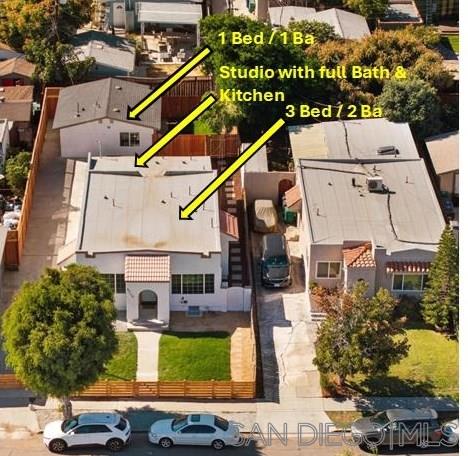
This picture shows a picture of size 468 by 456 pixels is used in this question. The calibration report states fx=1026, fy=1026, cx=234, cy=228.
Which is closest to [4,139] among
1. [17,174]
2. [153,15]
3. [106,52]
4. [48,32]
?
[17,174]

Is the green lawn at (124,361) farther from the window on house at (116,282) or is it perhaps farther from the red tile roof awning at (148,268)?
the red tile roof awning at (148,268)

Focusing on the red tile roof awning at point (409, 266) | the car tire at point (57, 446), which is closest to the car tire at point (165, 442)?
the car tire at point (57, 446)

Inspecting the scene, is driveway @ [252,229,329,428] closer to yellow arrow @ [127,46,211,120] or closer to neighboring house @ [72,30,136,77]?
yellow arrow @ [127,46,211,120]

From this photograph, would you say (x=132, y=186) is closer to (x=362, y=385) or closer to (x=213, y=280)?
(x=213, y=280)

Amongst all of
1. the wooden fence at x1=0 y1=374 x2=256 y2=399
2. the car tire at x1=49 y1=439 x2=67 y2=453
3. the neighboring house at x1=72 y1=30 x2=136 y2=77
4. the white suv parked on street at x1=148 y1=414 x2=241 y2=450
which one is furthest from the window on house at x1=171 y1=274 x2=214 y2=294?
the neighboring house at x1=72 y1=30 x2=136 y2=77

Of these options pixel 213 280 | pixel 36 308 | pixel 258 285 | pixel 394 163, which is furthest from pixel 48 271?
pixel 394 163

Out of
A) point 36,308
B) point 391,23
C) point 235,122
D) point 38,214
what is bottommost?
point 36,308

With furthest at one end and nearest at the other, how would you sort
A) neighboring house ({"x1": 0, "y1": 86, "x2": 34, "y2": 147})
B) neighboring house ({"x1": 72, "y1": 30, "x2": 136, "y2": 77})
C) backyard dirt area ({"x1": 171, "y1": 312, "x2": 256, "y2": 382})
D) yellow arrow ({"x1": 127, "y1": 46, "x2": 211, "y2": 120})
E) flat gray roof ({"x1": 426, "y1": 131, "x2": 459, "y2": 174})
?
neighboring house ({"x1": 72, "y1": 30, "x2": 136, "y2": 77})
neighboring house ({"x1": 0, "y1": 86, "x2": 34, "y2": 147})
yellow arrow ({"x1": 127, "y1": 46, "x2": 211, "y2": 120})
flat gray roof ({"x1": 426, "y1": 131, "x2": 459, "y2": 174})
backyard dirt area ({"x1": 171, "y1": 312, "x2": 256, "y2": 382})
